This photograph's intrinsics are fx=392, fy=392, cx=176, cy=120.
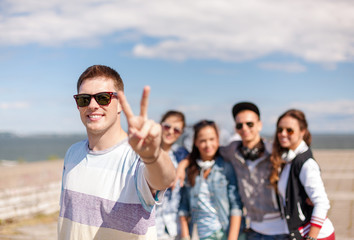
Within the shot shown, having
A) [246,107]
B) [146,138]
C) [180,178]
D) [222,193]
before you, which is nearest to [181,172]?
[180,178]

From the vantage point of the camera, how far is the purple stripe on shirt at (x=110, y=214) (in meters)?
2.08

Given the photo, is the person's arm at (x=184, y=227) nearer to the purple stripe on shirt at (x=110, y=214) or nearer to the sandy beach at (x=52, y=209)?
the purple stripe on shirt at (x=110, y=214)

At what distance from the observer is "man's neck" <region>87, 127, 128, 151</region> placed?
2248 mm

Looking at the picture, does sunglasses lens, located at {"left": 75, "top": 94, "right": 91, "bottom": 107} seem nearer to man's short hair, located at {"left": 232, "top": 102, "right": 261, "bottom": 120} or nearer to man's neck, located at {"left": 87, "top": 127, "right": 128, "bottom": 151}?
man's neck, located at {"left": 87, "top": 127, "right": 128, "bottom": 151}

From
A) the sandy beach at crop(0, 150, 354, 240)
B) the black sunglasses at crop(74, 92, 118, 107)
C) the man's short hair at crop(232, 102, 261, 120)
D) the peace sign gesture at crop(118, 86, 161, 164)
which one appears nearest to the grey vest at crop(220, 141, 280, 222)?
the man's short hair at crop(232, 102, 261, 120)

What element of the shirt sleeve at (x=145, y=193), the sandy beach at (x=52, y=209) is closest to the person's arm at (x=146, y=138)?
the shirt sleeve at (x=145, y=193)

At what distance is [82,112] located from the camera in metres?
2.26

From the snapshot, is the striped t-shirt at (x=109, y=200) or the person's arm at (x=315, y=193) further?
the person's arm at (x=315, y=193)

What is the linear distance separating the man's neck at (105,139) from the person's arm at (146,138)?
0.49 m

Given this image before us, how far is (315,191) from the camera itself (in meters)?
3.24

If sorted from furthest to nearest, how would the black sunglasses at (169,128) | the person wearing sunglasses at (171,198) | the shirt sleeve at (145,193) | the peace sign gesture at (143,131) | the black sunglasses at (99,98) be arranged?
the black sunglasses at (169,128) < the person wearing sunglasses at (171,198) < the black sunglasses at (99,98) < the shirt sleeve at (145,193) < the peace sign gesture at (143,131)

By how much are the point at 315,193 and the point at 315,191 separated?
16 mm

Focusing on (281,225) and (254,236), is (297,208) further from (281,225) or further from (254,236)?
(254,236)

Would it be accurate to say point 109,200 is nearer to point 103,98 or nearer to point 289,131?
point 103,98
